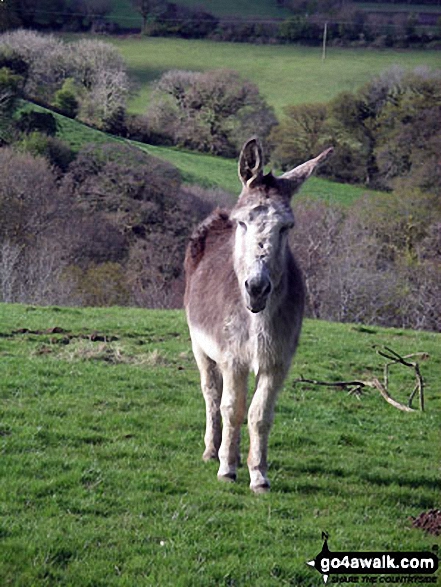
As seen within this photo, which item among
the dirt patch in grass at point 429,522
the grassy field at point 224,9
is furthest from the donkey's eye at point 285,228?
the grassy field at point 224,9

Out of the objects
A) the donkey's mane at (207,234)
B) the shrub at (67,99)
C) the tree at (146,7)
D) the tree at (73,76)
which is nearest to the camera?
the donkey's mane at (207,234)

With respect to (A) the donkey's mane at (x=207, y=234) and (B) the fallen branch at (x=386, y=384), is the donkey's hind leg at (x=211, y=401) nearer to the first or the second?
(A) the donkey's mane at (x=207, y=234)

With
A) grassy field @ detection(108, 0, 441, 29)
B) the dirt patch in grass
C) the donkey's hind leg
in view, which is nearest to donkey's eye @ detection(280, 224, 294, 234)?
the donkey's hind leg

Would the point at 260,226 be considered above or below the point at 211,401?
above

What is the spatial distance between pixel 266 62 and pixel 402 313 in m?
40.5

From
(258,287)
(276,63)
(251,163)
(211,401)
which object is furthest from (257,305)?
(276,63)

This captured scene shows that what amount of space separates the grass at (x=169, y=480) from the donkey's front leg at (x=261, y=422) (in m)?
0.15

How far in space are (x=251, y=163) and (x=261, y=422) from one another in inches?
93.5

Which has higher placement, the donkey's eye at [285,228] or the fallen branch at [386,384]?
the donkey's eye at [285,228]

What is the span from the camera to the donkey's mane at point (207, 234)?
8664mm

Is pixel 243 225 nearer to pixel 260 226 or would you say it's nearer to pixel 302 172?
pixel 260 226

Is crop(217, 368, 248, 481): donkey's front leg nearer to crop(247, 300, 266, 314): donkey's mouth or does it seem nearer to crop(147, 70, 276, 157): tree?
crop(247, 300, 266, 314): donkey's mouth

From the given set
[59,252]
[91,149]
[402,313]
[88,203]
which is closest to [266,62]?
[91,149]

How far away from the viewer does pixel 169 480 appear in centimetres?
718
